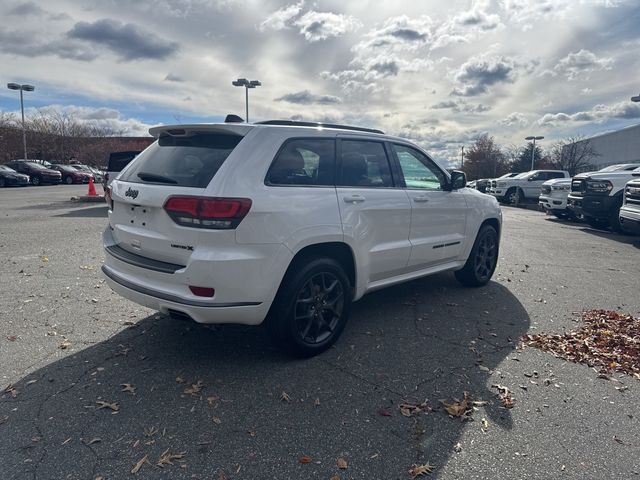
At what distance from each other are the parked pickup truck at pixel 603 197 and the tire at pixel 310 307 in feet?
32.7

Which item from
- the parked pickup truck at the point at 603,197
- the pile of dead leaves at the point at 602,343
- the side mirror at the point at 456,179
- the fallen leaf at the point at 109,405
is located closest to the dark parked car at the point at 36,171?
the parked pickup truck at the point at 603,197

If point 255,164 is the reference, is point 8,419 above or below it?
below

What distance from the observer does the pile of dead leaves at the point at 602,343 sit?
373 cm

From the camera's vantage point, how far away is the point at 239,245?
→ 3047mm

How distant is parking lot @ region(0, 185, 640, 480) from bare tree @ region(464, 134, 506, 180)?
56.8 metres

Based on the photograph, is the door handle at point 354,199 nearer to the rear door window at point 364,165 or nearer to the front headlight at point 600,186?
the rear door window at point 364,165

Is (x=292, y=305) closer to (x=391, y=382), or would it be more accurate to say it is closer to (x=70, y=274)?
(x=391, y=382)

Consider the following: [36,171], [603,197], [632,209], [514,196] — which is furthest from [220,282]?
[36,171]

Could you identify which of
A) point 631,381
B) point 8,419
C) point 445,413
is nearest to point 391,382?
point 445,413

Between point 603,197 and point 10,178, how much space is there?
31.6 metres

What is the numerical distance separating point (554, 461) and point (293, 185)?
2.48m

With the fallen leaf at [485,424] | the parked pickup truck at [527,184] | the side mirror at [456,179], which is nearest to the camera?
the fallen leaf at [485,424]

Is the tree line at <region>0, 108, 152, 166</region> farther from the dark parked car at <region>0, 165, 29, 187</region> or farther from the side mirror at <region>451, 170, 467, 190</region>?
the side mirror at <region>451, 170, 467, 190</region>

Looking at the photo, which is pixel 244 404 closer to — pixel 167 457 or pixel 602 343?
pixel 167 457
